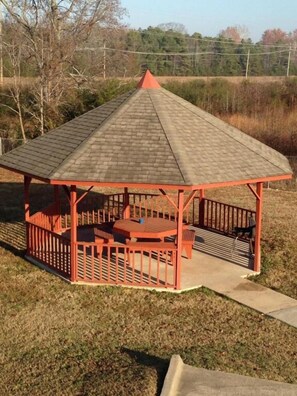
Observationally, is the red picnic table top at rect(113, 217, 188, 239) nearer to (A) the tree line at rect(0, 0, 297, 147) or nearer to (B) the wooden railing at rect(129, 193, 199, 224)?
(B) the wooden railing at rect(129, 193, 199, 224)

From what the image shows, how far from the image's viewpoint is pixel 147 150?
42.8 feet

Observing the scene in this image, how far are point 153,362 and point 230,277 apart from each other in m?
4.81

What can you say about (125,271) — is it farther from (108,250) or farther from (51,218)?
(51,218)

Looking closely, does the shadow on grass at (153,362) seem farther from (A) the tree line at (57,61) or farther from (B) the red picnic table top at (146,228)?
(A) the tree line at (57,61)

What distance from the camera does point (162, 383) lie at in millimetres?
8453

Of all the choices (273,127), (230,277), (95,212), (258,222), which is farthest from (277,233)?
(273,127)

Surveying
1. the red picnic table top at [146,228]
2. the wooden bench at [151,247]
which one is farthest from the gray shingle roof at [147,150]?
the red picnic table top at [146,228]

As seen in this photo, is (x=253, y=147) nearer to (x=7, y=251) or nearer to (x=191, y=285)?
(x=191, y=285)

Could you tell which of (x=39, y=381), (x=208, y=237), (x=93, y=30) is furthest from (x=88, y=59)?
(x=39, y=381)

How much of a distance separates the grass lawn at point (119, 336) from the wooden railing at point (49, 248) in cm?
34

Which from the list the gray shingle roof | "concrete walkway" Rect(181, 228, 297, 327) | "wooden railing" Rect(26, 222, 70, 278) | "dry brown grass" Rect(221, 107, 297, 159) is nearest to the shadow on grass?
"concrete walkway" Rect(181, 228, 297, 327)

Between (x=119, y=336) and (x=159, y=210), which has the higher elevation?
(x=119, y=336)

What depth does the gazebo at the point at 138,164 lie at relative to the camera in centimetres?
1240

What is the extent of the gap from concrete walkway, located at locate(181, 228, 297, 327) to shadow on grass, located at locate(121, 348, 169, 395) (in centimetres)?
304
